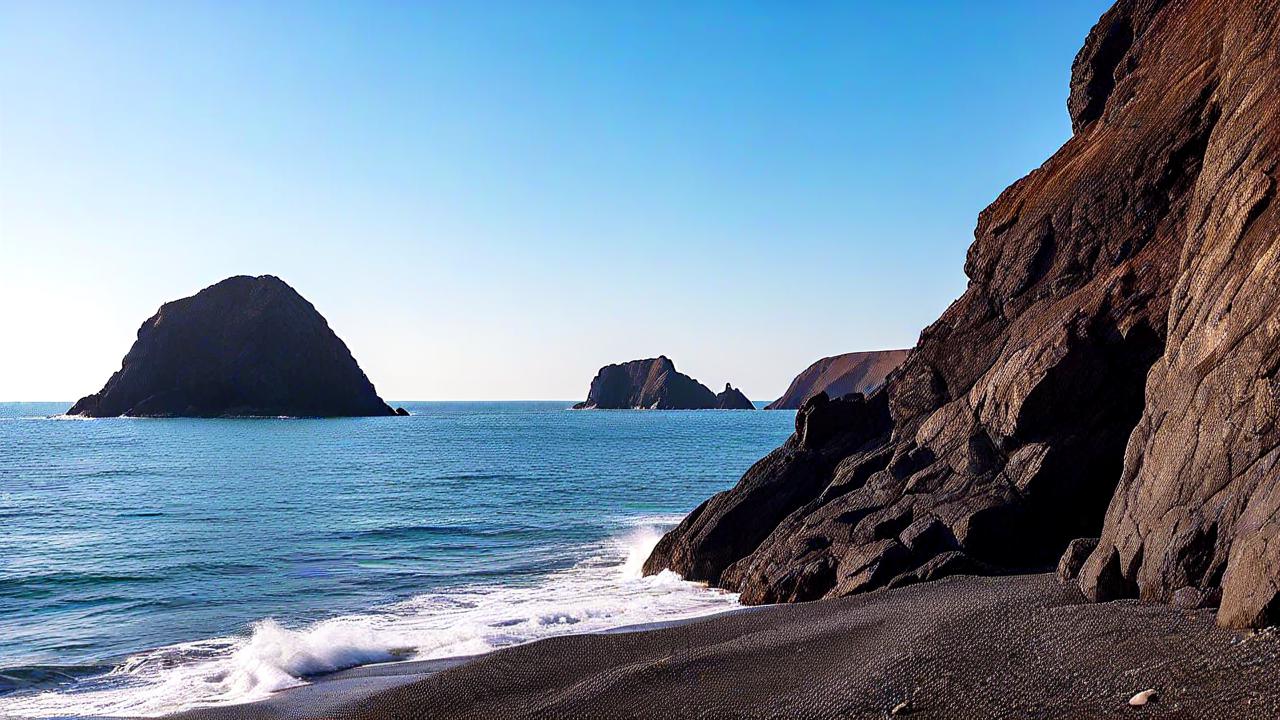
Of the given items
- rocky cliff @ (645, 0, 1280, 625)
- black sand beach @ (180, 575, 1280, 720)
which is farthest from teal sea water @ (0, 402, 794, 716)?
rocky cliff @ (645, 0, 1280, 625)

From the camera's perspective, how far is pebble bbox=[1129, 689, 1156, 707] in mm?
11852

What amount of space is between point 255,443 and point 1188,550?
107 m

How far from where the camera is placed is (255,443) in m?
106

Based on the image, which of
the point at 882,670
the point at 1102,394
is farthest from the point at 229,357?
the point at 882,670

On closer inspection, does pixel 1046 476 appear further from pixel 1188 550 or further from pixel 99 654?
pixel 99 654

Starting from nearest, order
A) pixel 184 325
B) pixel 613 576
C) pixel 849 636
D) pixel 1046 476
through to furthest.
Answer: pixel 849 636
pixel 1046 476
pixel 613 576
pixel 184 325

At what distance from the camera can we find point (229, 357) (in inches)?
6752

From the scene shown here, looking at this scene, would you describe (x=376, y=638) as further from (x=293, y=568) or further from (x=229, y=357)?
(x=229, y=357)

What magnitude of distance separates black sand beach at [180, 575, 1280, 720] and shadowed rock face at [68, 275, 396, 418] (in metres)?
168

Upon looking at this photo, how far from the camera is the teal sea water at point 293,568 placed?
67.7 feet

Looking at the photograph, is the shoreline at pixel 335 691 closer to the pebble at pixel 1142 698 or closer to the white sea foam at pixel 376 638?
the white sea foam at pixel 376 638

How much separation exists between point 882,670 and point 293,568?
25.9 metres

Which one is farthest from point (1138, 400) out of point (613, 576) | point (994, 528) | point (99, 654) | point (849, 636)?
point (99, 654)

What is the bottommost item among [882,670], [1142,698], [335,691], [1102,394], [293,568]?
[293,568]
